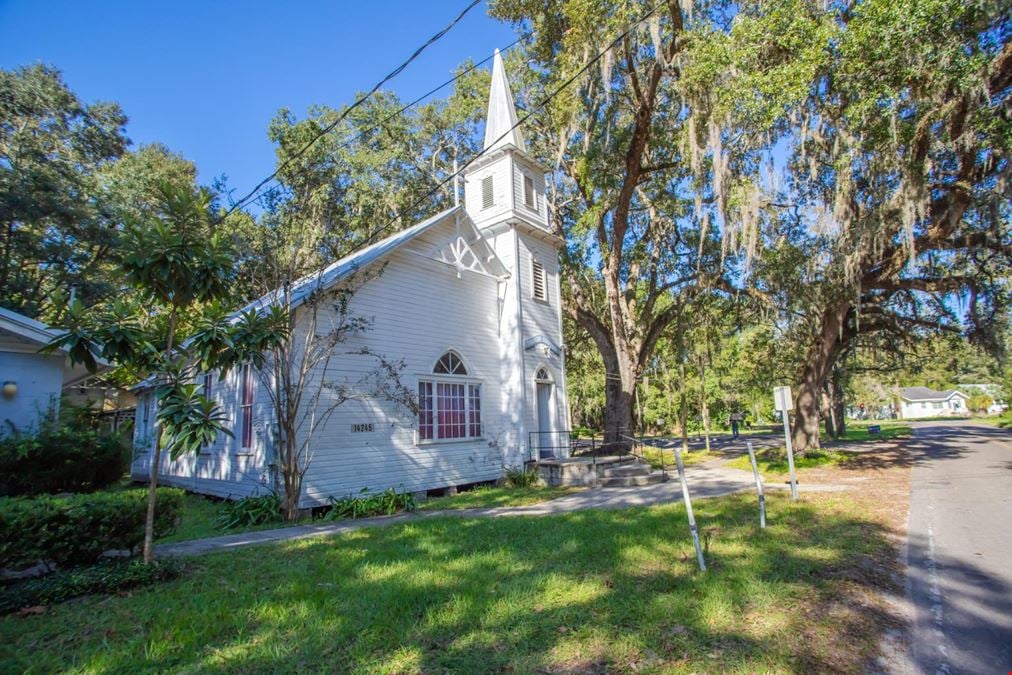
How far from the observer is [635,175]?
50.8 ft

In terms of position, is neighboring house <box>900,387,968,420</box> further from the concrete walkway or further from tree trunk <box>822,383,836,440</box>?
the concrete walkway

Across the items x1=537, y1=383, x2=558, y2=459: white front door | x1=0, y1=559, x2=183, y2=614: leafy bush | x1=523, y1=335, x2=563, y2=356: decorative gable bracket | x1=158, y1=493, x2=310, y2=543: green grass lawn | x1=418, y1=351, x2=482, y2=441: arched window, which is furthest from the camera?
x1=537, y1=383, x2=558, y2=459: white front door

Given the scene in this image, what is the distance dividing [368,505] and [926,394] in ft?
320

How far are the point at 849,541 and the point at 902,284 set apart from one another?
1162cm

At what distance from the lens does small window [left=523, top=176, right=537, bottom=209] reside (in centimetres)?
1609

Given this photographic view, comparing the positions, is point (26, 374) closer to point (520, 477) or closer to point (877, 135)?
point (520, 477)

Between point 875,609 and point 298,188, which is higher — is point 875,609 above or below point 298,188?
below

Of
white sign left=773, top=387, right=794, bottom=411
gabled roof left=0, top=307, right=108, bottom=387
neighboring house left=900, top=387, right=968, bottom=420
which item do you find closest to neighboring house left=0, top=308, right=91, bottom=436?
gabled roof left=0, top=307, right=108, bottom=387

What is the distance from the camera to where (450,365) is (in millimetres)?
13266

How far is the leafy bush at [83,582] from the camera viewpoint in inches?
177

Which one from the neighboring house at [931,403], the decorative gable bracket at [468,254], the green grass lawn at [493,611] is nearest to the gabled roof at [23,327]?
the green grass lawn at [493,611]

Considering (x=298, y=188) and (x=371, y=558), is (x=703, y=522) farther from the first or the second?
(x=298, y=188)

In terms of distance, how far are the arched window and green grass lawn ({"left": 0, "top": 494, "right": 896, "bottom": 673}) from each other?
587cm

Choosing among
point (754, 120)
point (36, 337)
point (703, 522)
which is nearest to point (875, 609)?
point (703, 522)
